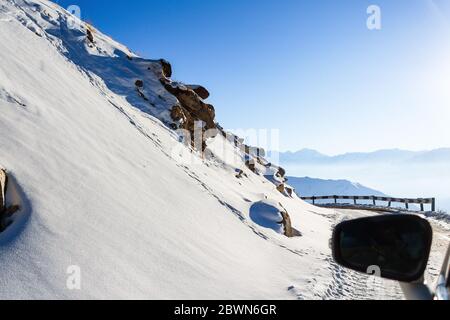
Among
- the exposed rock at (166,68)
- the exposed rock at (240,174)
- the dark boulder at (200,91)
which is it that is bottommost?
the exposed rock at (240,174)

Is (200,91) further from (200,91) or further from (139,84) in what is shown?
(139,84)

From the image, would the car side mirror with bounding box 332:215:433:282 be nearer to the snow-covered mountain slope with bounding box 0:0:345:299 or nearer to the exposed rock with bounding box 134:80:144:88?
the snow-covered mountain slope with bounding box 0:0:345:299

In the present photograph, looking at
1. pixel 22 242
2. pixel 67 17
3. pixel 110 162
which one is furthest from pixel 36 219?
pixel 67 17

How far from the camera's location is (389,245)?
6.51ft

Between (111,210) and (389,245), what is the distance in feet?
16.5

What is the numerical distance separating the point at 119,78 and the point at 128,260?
538 inches

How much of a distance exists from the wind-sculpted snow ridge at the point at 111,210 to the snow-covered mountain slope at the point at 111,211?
0.08 feet

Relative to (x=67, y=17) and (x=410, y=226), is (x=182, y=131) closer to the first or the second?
(x=67, y=17)

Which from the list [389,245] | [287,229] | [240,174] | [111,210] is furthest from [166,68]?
[389,245]

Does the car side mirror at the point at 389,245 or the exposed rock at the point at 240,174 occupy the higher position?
the exposed rock at the point at 240,174

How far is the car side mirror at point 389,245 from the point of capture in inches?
75.2

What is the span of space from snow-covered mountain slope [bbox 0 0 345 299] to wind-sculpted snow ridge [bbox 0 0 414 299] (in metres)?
0.02

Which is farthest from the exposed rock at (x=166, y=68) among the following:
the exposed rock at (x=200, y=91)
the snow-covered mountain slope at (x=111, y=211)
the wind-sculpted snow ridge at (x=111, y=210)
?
the snow-covered mountain slope at (x=111, y=211)

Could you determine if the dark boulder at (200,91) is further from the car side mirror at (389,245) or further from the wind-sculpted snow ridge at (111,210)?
the car side mirror at (389,245)
